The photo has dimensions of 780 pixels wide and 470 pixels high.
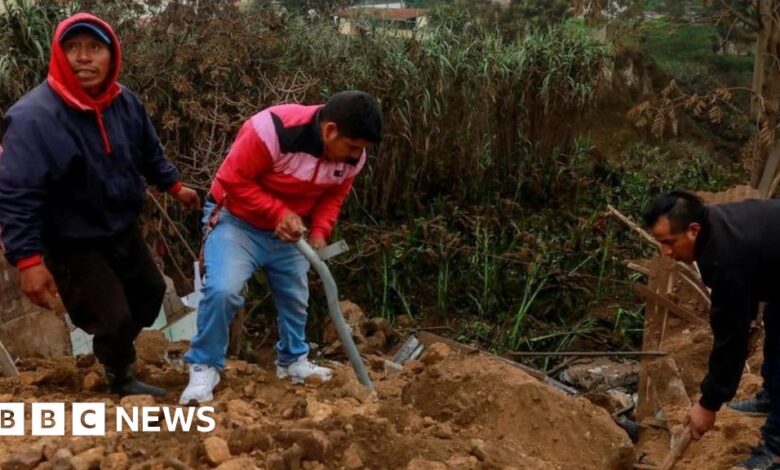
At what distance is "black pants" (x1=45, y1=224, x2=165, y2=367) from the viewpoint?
11.1ft

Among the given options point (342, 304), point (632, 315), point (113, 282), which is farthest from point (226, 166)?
point (632, 315)

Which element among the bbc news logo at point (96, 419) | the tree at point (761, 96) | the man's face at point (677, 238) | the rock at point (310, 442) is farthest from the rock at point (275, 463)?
the tree at point (761, 96)

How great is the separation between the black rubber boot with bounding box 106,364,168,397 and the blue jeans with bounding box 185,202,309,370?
0.23 meters

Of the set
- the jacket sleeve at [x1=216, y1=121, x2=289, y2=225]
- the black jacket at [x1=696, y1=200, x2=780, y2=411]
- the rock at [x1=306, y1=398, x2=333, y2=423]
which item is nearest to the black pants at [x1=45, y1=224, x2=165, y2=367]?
the jacket sleeve at [x1=216, y1=121, x2=289, y2=225]

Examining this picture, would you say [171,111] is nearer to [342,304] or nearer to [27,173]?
[342,304]

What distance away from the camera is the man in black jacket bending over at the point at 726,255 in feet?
10.4

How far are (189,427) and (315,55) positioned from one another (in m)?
4.99

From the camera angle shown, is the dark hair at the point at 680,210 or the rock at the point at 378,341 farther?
the rock at the point at 378,341

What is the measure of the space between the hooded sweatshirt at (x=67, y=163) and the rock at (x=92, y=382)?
0.78m

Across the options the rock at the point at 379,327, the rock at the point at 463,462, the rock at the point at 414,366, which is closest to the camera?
the rock at the point at 463,462

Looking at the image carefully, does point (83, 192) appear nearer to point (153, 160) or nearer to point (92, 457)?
point (153, 160)

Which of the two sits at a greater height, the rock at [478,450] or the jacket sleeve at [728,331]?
the jacket sleeve at [728,331]

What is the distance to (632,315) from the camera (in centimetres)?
674

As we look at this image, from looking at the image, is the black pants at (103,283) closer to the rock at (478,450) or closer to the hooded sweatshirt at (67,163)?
the hooded sweatshirt at (67,163)
